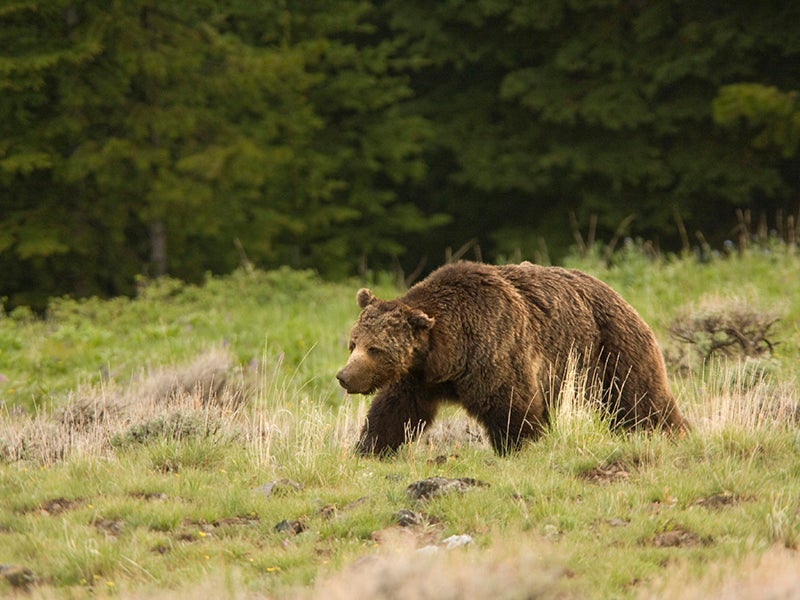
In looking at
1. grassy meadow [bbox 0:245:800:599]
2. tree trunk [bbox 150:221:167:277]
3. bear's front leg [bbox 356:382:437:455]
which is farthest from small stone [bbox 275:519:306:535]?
tree trunk [bbox 150:221:167:277]

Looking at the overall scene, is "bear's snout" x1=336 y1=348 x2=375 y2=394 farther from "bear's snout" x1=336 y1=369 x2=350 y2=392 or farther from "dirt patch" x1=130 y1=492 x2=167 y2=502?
"dirt patch" x1=130 y1=492 x2=167 y2=502

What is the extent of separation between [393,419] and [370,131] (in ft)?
53.9

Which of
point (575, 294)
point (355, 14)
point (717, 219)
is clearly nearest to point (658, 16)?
point (717, 219)

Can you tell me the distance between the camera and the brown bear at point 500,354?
20.8 feet

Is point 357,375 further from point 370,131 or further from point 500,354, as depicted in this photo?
point 370,131

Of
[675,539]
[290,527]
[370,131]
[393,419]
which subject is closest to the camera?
[675,539]

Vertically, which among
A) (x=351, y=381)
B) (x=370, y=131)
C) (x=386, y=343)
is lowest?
(x=351, y=381)

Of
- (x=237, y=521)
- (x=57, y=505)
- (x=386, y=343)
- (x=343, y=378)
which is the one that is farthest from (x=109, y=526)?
(x=386, y=343)

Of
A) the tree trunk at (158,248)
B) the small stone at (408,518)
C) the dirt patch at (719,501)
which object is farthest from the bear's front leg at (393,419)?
the tree trunk at (158,248)

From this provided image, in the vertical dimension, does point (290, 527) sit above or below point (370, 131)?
below

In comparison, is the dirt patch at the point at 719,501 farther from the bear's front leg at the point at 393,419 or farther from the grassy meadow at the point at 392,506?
the bear's front leg at the point at 393,419

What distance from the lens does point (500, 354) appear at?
21.1 ft

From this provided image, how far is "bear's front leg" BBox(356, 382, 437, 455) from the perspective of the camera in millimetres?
6527

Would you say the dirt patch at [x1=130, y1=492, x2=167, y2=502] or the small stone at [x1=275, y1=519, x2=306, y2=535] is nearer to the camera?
the small stone at [x1=275, y1=519, x2=306, y2=535]
